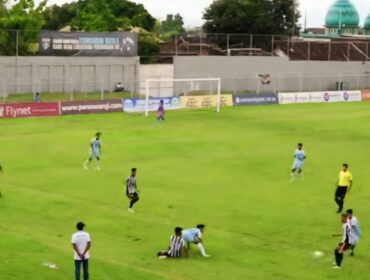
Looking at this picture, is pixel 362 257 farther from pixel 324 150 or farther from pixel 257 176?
pixel 324 150

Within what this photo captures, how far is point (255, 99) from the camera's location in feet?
235

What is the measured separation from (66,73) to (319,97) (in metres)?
23.1

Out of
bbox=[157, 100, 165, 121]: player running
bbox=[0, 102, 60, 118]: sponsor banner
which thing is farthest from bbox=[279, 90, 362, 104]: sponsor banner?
bbox=[0, 102, 60, 118]: sponsor banner

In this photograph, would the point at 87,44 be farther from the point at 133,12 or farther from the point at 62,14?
the point at 62,14

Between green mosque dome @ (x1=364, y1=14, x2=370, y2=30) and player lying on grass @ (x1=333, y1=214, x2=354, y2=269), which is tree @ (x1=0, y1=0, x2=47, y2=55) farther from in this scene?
green mosque dome @ (x1=364, y1=14, x2=370, y2=30)

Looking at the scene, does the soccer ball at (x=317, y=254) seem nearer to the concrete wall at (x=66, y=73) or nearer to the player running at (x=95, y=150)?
the player running at (x=95, y=150)

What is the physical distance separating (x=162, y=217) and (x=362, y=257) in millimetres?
6757

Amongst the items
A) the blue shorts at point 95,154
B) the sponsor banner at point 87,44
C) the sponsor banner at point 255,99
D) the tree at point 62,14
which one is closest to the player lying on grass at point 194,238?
the blue shorts at point 95,154

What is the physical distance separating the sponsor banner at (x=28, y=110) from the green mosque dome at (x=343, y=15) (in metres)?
103

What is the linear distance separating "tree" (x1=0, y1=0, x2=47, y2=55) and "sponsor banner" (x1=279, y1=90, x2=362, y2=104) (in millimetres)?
24593

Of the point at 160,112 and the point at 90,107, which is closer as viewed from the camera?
the point at 160,112

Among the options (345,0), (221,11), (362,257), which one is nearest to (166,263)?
(362,257)

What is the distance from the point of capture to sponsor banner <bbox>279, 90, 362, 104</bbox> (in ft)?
243

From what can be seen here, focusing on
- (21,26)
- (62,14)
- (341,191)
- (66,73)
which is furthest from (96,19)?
(341,191)
